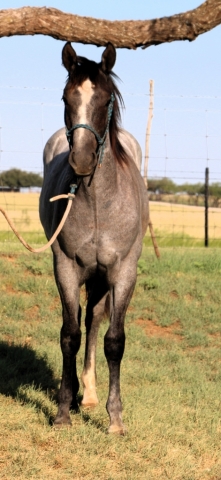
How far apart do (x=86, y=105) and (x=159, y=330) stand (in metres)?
4.41

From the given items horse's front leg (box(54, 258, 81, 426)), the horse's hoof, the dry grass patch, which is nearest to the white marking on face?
horse's front leg (box(54, 258, 81, 426))

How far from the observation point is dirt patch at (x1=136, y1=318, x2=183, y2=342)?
8.68 metres

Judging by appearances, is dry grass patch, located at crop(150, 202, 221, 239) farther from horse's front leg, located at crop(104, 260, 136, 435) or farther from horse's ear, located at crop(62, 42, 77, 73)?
horse's ear, located at crop(62, 42, 77, 73)

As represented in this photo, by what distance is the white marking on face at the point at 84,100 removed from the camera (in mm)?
4895

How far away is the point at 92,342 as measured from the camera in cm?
639

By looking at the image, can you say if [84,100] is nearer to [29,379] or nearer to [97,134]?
[97,134]

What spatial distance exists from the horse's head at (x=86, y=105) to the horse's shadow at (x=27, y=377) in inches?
77.6

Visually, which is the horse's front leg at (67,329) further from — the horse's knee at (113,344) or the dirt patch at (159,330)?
the dirt patch at (159,330)

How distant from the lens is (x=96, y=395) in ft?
20.3

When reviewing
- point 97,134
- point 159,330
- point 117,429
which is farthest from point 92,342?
point 159,330

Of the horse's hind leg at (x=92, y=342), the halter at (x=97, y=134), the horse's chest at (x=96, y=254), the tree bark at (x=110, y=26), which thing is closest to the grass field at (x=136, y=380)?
the horse's hind leg at (x=92, y=342)

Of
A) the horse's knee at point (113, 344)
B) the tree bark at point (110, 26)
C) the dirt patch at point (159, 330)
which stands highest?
the tree bark at point (110, 26)

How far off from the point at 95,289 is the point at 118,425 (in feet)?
4.82

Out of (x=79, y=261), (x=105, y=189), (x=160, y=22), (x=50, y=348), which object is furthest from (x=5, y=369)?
(x=160, y=22)
